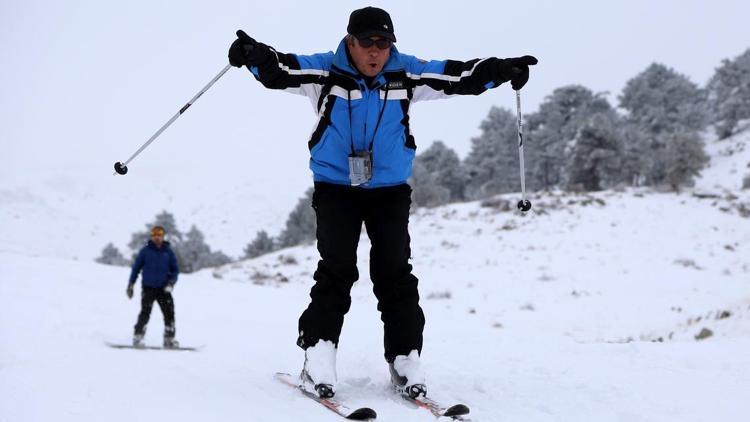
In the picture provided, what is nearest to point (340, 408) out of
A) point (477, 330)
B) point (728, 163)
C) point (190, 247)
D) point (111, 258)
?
point (477, 330)

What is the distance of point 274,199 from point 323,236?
241 ft

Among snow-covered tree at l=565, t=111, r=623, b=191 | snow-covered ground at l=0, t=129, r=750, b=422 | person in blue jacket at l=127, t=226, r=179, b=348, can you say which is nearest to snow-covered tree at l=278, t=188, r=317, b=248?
snow-covered ground at l=0, t=129, r=750, b=422

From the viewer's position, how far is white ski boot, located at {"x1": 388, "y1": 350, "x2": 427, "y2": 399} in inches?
117

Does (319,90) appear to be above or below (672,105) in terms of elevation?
below

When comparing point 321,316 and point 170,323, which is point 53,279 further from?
point 321,316

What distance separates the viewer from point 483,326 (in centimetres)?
803

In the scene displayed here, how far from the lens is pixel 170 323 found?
729 cm

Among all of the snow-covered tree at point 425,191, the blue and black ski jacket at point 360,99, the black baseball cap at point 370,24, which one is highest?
Result: the snow-covered tree at point 425,191

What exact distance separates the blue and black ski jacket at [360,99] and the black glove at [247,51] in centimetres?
7

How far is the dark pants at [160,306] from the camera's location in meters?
7.27

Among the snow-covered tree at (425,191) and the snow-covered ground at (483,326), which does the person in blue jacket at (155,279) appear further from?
the snow-covered tree at (425,191)

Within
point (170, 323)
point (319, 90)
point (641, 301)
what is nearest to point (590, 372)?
point (319, 90)

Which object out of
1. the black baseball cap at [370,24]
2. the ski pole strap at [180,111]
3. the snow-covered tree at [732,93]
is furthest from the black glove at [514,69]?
the snow-covered tree at [732,93]

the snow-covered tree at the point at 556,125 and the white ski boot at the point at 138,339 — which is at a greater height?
the snow-covered tree at the point at 556,125
